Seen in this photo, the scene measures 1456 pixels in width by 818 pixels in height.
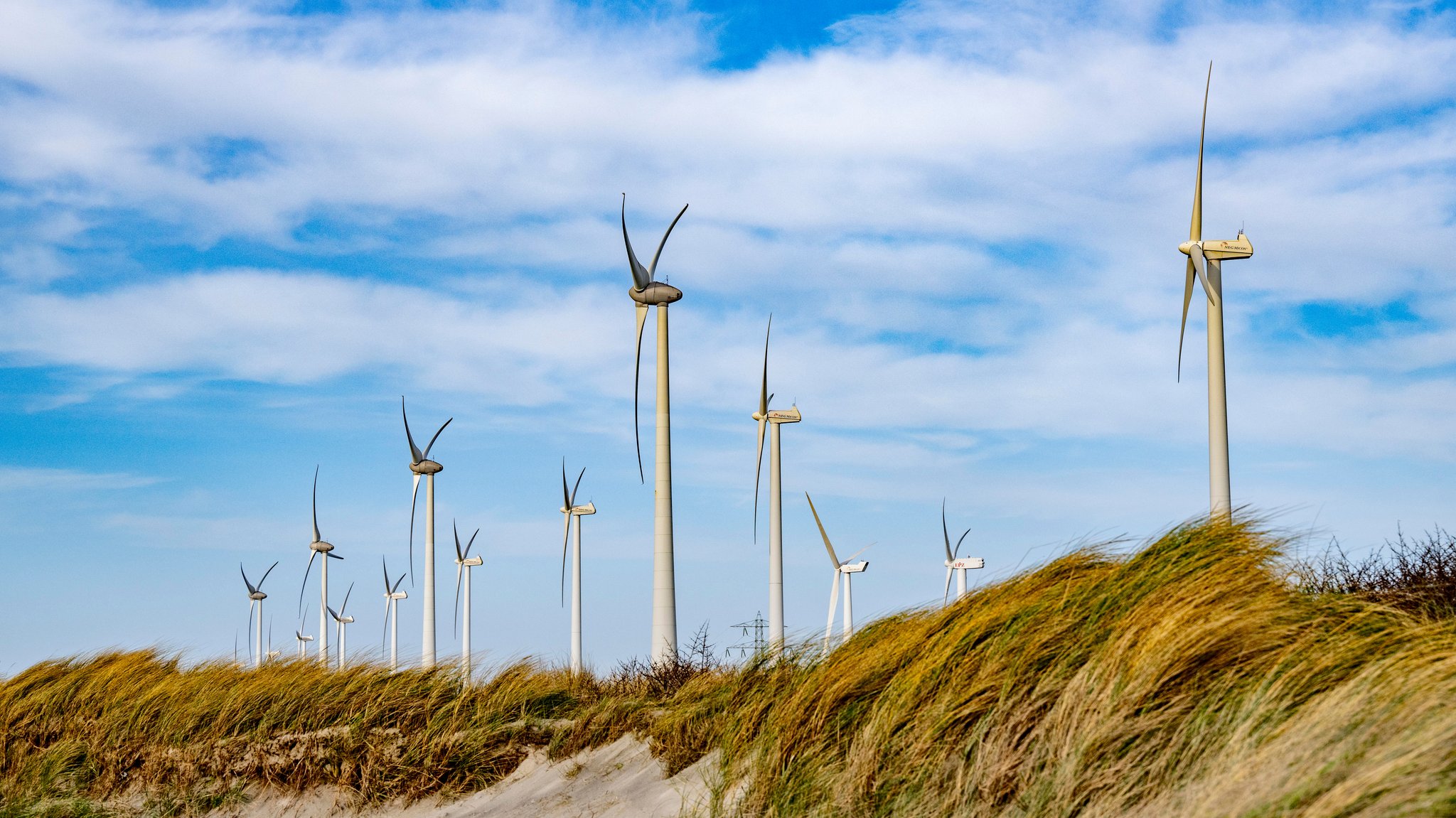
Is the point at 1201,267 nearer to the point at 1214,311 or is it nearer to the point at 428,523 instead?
the point at 1214,311

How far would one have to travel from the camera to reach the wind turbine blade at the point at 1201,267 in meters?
20.1

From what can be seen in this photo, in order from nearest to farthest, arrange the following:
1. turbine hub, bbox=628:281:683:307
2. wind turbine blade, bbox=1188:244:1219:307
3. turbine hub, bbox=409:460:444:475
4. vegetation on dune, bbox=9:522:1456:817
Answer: vegetation on dune, bbox=9:522:1456:817, wind turbine blade, bbox=1188:244:1219:307, turbine hub, bbox=628:281:683:307, turbine hub, bbox=409:460:444:475

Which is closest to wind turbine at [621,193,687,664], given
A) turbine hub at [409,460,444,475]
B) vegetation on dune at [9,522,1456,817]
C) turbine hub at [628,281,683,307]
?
turbine hub at [628,281,683,307]

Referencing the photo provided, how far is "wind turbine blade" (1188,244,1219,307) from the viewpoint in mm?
20141

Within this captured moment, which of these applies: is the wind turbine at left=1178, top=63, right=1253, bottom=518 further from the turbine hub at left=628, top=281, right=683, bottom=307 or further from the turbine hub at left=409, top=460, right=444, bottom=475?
the turbine hub at left=409, top=460, right=444, bottom=475

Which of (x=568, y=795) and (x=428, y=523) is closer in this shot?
(x=568, y=795)

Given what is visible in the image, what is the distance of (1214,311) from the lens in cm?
1944

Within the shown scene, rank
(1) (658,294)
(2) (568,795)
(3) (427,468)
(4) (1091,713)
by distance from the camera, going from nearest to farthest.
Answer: (4) (1091,713) → (2) (568,795) → (1) (658,294) → (3) (427,468)

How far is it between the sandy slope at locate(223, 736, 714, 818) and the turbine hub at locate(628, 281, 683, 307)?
14.9m

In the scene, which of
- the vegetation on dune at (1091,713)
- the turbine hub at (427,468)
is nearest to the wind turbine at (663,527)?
the vegetation on dune at (1091,713)

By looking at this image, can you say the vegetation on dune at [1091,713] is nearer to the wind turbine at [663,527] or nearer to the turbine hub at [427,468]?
the wind turbine at [663,527]

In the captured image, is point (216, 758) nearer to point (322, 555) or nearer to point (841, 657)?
point (841, 657)

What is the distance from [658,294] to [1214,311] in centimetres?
1300

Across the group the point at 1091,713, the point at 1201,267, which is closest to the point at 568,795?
the point at 1091,713
